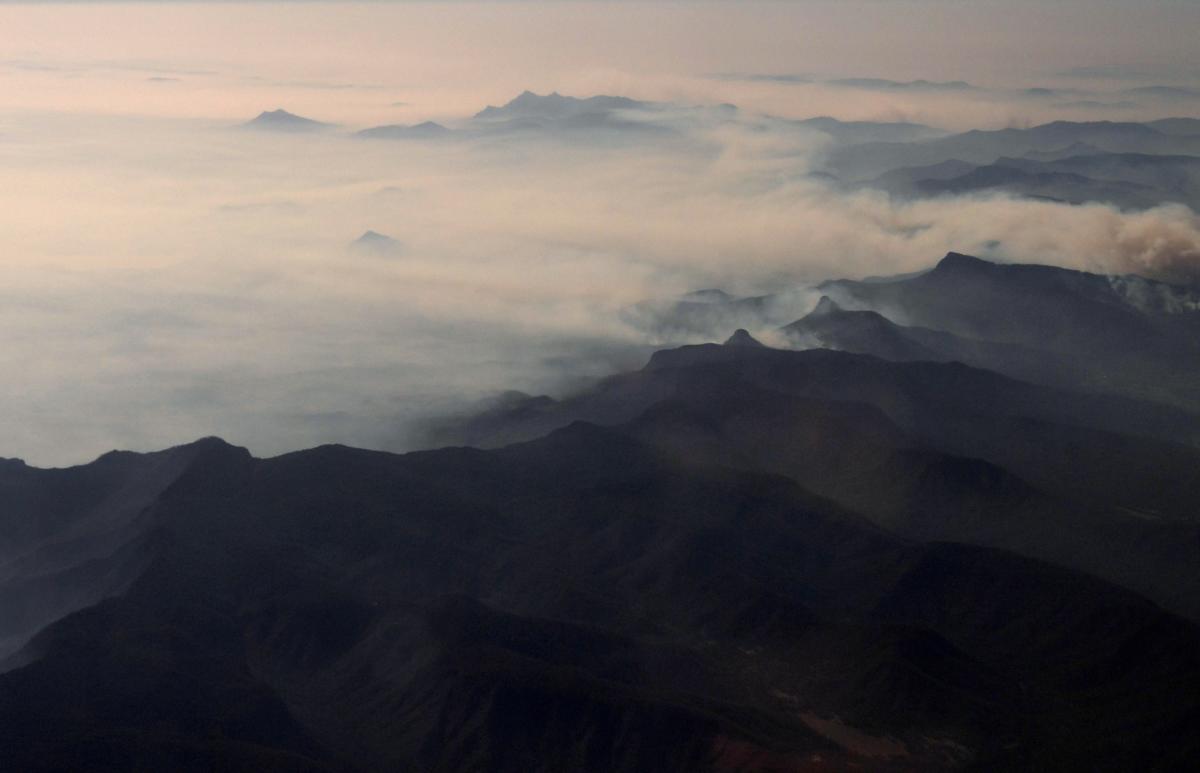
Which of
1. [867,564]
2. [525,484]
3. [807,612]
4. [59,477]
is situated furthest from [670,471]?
[59,477]

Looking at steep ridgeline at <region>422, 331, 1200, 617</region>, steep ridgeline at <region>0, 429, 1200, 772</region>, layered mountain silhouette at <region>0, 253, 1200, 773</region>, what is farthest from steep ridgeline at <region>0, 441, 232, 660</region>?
steep ridgeline at <region>422, 331, 1200, 617</region>

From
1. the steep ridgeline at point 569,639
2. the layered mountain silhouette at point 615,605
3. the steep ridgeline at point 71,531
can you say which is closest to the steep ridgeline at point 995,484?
the layered mountain silhouette at point 615,605

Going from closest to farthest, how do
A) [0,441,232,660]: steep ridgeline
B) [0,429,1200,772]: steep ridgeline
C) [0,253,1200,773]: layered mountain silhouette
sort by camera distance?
[0,429,1200,772]: steep ridgeline
[0,253,1200,773]: layered mountain silhouette
[0,441,232,660]: steep ridgeline

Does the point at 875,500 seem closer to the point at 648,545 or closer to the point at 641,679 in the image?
the point at 648,545

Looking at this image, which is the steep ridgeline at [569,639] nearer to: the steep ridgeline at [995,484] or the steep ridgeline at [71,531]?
the steep ridgeline at [71,531]

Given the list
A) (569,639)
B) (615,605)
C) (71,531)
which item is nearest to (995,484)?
(615,605)

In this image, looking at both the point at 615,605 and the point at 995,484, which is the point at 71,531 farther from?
the point at 995,484

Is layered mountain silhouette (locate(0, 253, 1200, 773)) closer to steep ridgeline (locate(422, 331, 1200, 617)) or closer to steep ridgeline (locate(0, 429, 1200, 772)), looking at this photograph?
steep ridgeline (locate(0, 429, 1200, 772))
